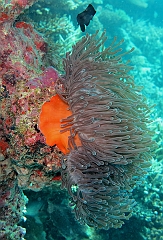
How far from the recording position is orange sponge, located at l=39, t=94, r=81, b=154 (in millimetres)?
2758

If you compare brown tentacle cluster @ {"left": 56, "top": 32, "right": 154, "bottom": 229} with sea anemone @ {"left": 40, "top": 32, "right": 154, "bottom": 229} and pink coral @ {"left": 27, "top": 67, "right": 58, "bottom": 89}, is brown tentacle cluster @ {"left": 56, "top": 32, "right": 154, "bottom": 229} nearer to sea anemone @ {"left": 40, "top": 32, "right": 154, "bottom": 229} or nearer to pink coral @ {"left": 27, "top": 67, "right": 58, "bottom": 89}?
sea anemone @ {"left": 40, "top": 32, "right": 154, "bottom": 229}

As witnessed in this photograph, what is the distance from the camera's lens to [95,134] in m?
2.66

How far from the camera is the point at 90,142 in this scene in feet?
8.71

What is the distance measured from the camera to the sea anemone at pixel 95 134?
2.66 m

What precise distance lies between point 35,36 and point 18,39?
2.13ft

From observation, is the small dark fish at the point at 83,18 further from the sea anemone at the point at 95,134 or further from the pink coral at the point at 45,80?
the pink coral at the point at 45,80

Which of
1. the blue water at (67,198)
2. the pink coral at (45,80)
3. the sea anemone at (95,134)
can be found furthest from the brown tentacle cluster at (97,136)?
the blue water at (67,198)

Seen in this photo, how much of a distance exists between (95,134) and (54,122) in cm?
56

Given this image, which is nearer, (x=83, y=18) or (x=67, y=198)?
(x=83, y=18)

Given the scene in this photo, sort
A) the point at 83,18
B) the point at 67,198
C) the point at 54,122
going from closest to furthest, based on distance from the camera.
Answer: the point at 54,122
the point at 83,18
the point at 67,198

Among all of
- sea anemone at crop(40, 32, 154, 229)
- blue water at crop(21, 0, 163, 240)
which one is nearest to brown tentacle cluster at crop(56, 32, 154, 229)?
sea anemone at crop(40, 32, 154, 229)

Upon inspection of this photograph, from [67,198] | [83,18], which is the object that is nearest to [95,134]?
[83,18]

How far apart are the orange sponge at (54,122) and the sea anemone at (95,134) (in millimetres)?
14

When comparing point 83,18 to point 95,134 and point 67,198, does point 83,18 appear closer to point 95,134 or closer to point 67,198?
point 95,134
